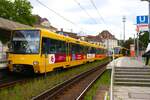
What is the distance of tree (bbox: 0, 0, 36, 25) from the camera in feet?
254

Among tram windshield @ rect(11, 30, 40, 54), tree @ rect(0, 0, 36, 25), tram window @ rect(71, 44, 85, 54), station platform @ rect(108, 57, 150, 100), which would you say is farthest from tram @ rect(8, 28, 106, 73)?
tree @ rect(0, 0, 36, 25)

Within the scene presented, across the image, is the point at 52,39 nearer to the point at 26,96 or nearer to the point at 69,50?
the point at 69,50

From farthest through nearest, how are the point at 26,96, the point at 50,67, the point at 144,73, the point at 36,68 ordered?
the point at 50,67, the point at 36,68, the point at 144,73, the point at 26,96

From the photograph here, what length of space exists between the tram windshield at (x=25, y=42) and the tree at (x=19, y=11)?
56.4m

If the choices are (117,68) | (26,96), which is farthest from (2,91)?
(117,68)

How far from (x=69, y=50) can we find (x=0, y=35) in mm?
5282

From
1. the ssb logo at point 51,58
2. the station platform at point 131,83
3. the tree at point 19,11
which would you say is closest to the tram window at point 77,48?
the ssb logo at point 51,58

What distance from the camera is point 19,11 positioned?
8238 centimetres

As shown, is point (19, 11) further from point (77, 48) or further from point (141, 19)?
point (141, 19)

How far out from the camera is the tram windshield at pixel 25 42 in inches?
817

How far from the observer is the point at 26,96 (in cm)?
1437

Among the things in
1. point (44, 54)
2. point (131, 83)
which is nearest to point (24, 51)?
point (44, 54)

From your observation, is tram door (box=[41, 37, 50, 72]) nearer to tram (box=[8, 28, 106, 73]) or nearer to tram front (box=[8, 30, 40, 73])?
tram (box=[8, 28, 106, 73])

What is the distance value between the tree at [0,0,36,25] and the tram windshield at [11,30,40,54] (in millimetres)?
56370
